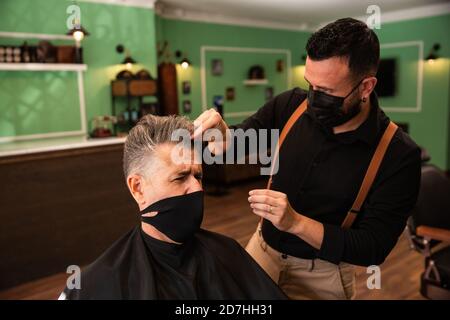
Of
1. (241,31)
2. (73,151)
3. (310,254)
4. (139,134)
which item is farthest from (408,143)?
(241,31)

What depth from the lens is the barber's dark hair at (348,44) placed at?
42.9 inches

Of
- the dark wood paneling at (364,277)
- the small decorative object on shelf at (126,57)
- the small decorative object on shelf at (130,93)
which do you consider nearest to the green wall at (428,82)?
the dark wood paneling at (364,277)

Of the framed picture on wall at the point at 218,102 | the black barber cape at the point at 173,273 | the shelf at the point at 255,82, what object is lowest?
the black barber cape at the point at 173,273

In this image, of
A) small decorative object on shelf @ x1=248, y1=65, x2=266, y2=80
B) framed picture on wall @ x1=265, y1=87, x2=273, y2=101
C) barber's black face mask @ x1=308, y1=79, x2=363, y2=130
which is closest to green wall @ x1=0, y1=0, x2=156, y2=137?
small decorative object on shelf @ x1=248, y1=65, x2=266, y2=80

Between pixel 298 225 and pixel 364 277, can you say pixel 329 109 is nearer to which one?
pixel 298 225

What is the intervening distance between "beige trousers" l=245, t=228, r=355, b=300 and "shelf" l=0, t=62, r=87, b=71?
2840mm

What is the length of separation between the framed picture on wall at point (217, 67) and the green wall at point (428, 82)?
2392 mm

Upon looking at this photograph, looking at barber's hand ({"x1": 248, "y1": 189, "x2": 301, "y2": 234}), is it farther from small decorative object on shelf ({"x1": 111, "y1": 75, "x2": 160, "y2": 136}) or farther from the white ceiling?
the white ceiling

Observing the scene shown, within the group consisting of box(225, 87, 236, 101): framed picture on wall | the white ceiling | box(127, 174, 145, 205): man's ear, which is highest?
the white ceiling

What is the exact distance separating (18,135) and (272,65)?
4305 millimetres

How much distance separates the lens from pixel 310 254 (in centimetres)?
135

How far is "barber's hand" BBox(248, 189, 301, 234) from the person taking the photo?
105 centimetres

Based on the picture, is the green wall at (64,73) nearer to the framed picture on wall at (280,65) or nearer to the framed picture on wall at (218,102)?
the framed picture on wall at (218,102)

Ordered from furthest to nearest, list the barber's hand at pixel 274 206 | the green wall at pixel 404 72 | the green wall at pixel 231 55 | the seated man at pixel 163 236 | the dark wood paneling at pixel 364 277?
the green wall at pixel 404 72
the green wall at pixel 231 55
the dark wood paneling at pixel 364 277
the seated man at pixel 163 236
the barber's hand at pixel 274 206
